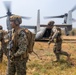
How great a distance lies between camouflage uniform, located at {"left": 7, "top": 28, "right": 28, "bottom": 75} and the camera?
650 centimetres

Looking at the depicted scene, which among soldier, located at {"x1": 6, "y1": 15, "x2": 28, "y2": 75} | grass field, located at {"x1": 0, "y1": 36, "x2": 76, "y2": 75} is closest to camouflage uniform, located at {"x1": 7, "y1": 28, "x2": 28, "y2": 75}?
soldier, located at {"x1": 6, "y1": 15, "x2": 28, "y2": 75}

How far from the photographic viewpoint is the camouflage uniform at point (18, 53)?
256 inches

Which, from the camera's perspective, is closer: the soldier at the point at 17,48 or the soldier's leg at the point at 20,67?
the soldier at the point at 17,48

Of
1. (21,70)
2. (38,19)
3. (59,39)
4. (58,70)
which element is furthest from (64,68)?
(38,19)

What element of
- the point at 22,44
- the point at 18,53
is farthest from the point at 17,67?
the point at 22,44

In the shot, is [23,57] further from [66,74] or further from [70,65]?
[70,65]

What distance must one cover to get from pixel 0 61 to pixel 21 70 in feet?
19.8

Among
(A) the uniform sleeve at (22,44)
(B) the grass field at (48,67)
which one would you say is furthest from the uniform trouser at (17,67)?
(B) the grass field at (48,67)

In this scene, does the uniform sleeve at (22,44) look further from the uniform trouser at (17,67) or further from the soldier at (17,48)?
the uniform trouser at (17,67)

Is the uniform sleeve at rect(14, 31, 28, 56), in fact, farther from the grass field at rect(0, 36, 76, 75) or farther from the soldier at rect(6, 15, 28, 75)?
the grass field at rect(0, 36, 76, 75)

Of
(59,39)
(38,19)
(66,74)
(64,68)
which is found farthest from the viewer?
(38,19)

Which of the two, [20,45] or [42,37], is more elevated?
[20,45]

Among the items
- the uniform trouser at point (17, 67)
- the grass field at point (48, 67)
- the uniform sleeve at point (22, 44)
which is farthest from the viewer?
the grass field at point (48, 67)

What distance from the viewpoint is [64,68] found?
11578 mm
